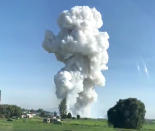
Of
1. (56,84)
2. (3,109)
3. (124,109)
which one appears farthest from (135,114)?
(3,109)

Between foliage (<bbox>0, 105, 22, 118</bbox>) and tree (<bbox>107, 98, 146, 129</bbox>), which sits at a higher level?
foliage (<bbox>0, 105, 22, 118</bbox>)

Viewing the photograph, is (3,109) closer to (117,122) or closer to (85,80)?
(85,80)

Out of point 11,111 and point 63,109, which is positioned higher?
point 11,111

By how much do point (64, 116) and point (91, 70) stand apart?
1601 cm

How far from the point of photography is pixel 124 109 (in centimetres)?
8194

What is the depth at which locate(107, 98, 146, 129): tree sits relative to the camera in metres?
80.9

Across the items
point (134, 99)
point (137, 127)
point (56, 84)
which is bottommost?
point (137, 127)

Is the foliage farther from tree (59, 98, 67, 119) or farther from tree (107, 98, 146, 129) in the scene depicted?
tree (107, 98, 146, 129)

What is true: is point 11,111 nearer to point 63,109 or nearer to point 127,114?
point 63,109

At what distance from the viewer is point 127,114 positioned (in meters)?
81.4

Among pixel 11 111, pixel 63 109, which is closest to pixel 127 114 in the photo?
pixel 63 109

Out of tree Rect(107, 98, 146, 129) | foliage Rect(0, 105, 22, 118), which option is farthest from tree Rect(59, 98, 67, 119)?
tree Rect(107, 98, 146, 129)

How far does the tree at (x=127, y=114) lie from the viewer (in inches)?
3187

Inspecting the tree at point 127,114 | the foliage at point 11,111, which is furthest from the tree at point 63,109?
the tree at point 127,114
